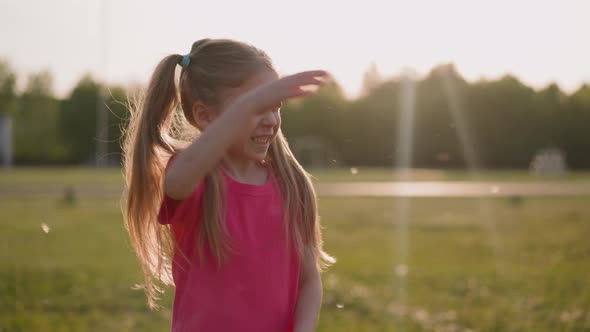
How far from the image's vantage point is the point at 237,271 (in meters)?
1.52

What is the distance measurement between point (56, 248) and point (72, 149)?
1786 inches

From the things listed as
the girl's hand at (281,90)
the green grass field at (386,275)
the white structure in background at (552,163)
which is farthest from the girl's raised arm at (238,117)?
the white structure in background at (552,163)

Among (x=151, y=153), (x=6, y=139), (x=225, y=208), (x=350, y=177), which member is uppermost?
(x=151, y=153)

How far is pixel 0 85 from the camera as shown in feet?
147

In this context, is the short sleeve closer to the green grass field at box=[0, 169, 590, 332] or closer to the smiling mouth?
the smiling mouth

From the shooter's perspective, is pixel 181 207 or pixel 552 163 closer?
pixel 181 207

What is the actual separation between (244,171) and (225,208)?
146 millimetres

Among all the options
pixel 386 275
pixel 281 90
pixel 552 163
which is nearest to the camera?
pixel 281 90

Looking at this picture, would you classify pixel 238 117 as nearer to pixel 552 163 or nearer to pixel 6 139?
pixel 552 163

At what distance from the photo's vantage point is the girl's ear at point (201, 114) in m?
1.62

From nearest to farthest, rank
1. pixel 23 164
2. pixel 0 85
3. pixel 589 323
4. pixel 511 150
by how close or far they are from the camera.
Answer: pixel 589 323, pixel 511 150, pixel 0 85, pixel 23 164

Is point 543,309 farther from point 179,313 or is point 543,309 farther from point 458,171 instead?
point 458,171

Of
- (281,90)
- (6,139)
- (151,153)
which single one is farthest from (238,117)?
(6,139)

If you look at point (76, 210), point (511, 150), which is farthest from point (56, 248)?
point (511, 150)
